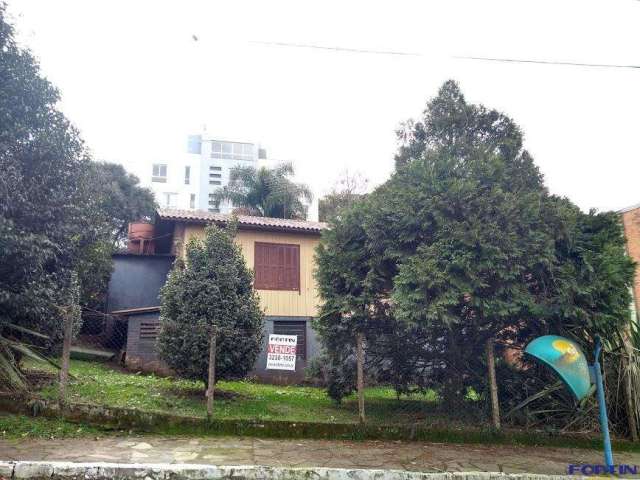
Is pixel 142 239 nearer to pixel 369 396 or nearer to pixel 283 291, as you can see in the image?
pixel 283 291

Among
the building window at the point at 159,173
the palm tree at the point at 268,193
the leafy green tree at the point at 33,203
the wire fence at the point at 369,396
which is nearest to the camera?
the leafy green tree at the point at 33,203

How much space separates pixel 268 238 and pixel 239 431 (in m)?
9.02

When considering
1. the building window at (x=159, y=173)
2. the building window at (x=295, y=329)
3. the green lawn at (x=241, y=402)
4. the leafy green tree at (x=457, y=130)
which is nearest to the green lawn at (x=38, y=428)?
the green lawn at (x=241, y=402)

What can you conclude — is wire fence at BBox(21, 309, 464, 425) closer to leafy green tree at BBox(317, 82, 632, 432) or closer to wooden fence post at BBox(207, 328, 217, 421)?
wooden fence post at BBox(207, 328, 217, 421)

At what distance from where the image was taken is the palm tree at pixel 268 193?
23.6 metres

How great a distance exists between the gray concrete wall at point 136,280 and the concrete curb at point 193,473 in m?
13.6

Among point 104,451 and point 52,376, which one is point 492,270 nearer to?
point 104,451

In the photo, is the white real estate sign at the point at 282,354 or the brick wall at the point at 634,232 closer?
the white real estate sign at the point at 282,354

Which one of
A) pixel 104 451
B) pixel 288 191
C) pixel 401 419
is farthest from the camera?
pixel 288 191

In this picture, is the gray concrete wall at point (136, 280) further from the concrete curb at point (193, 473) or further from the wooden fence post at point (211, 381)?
the concrete curb at point (193, 473)

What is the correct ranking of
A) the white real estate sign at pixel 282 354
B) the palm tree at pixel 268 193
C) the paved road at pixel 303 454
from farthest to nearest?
the palm tree at pixel 268 193 → the white real estate sign at pixel 282 354 → the paved road at pixel 303 454

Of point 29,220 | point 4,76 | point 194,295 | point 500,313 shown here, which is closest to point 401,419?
point 500,313

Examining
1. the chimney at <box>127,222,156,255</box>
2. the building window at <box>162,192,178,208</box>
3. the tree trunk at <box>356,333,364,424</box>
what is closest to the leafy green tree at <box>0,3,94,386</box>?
the tree trunk at <box>356,333,364,424</box>

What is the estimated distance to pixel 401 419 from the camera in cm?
815
